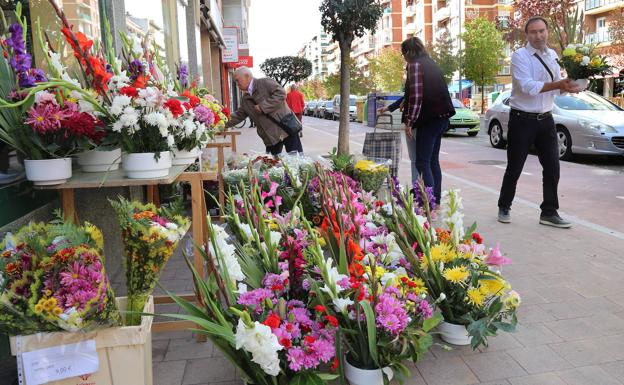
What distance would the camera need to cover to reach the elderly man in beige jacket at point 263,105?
664 centimetres

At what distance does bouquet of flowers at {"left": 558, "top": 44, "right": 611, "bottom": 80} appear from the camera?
4.85m

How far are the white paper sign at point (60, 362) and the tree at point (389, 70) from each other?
5162cm

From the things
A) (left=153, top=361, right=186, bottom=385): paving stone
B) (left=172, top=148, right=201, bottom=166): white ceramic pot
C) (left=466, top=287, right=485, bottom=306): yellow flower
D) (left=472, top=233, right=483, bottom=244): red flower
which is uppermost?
(left=172, top=148, right=201, bottom=166): white ceramic pot

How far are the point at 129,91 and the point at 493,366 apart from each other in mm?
2380

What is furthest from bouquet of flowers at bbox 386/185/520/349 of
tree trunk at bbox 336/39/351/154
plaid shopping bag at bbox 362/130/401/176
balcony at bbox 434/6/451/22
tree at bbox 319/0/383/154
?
balcony at bbox 434/6/451/22

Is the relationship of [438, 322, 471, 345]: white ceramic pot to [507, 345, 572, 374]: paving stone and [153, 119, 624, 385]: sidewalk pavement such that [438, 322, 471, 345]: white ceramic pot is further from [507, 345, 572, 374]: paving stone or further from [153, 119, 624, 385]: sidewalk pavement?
[507, 345, 572, 374]: paving stone

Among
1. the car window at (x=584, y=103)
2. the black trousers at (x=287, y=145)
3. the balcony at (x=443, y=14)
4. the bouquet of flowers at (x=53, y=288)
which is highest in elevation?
the balcony at (x=443, y=14)

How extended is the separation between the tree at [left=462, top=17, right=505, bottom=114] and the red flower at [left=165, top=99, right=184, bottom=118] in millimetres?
36097

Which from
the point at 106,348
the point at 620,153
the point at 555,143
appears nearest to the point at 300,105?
the point at 620,153

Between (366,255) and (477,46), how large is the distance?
37.0 metres

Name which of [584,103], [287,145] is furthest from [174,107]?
[584,103]

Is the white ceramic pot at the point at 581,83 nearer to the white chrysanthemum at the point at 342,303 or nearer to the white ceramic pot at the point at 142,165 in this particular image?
the white chrysanthemum at the point at 342,303

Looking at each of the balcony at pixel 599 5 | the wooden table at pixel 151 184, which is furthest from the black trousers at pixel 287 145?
the balcony at pixel 599 5

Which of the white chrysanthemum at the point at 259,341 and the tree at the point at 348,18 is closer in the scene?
the white chrysanthemum at the point at 259,341
